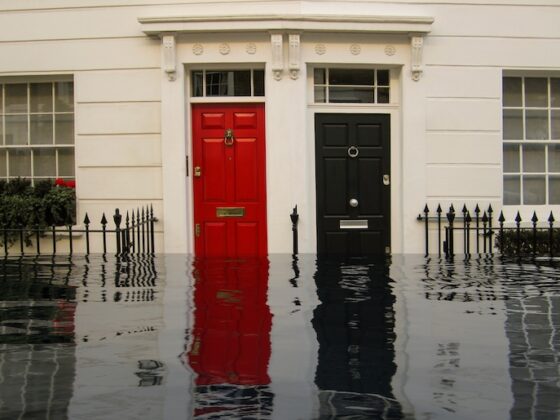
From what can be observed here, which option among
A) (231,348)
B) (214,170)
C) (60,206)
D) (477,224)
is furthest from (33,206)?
(231,348)

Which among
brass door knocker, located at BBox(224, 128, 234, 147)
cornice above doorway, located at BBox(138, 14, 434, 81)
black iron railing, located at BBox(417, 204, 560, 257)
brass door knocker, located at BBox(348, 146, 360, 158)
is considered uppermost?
cornice above doorway, located at BBox(138, 14, 434, 81)

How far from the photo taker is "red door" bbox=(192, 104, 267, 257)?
11.3m

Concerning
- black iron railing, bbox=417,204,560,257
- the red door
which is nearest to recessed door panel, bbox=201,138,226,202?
the red door

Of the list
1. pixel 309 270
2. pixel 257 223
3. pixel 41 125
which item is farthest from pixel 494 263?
pixel 41 125

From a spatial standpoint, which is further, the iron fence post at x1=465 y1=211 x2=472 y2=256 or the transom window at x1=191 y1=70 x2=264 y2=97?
the transom window at x1=191 y1=70 x2=264 y2=97

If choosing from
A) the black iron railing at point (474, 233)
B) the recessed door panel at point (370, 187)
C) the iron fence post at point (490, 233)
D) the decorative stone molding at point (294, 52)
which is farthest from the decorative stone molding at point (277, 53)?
the iron fence post at point (490, 233)

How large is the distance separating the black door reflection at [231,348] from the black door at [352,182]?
8.98m

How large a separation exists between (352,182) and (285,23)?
7.66 ft

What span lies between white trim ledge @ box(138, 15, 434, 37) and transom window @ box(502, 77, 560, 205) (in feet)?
5.98

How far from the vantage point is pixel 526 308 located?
2041mm

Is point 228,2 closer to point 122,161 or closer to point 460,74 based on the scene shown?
point 122,161

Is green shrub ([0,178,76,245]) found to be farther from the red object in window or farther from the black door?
the black door

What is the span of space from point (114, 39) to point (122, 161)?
163cm

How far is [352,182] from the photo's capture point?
11.5 meters
